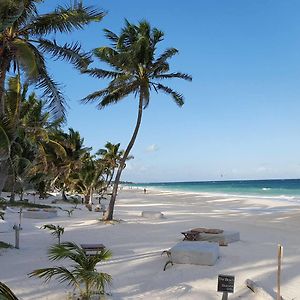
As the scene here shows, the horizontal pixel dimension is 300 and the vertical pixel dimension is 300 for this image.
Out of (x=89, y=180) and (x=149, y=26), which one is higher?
(x=149, y=26)

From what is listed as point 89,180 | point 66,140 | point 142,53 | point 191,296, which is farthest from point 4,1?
point 66,140

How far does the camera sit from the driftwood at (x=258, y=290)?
636 cm

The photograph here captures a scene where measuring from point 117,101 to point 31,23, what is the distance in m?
8.45

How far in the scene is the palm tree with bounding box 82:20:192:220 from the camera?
17.6 meters

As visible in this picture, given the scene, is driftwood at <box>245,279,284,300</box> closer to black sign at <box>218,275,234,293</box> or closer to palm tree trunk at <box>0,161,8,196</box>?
black sign at <box>218,275,234,293</box>

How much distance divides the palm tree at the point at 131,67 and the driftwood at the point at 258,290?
11.3m

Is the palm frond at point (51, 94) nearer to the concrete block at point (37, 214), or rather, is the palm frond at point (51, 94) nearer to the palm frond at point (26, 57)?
the palm frond at point (26, 57)

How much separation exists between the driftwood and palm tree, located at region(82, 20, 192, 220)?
36.9ft

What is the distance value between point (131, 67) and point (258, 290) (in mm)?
13114

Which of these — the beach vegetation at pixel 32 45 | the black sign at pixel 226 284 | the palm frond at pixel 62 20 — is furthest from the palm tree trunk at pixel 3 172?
the black sign at pixel 226 284

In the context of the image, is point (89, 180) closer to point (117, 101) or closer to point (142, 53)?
point (117, 101)

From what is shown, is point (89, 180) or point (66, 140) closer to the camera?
point (89, 180)

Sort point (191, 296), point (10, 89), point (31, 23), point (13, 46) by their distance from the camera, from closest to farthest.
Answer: point (191, 296) → point (13, 46) → point (31, 23) → point (10, 89)

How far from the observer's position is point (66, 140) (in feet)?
117
